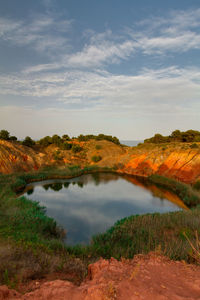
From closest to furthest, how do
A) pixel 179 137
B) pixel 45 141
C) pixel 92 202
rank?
pixel 92 202, pixel 45 141, pixel 179 137

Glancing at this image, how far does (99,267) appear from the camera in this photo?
430 cm

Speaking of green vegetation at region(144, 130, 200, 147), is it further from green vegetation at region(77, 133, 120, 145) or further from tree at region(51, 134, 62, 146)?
tree at region(51, 134, 62, 146)

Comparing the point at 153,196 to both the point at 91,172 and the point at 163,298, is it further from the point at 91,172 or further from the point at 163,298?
the point at 163,298

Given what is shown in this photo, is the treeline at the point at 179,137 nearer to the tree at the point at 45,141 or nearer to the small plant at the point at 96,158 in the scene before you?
the small plant at the point at 96,158

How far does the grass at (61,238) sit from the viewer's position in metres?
5.13

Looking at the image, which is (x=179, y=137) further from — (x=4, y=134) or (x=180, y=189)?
(x=4, y=134)

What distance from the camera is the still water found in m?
13.7

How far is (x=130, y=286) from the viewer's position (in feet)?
10.3

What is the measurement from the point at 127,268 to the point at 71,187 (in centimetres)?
2230

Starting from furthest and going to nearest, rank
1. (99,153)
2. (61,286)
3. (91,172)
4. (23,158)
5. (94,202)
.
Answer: (99,153)
(91,172)
(23,158)
(94,202)
(61,286)

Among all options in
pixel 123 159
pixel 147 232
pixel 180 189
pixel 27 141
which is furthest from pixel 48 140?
pixel 147 232

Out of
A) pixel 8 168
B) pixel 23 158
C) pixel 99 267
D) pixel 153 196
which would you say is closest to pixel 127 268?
pixel 99 267

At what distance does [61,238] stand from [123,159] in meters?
29.8

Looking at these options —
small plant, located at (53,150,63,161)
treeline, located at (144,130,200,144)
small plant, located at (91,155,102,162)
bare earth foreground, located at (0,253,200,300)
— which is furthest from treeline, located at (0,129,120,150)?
bare earth foreground, located at (0,253,200,300)
